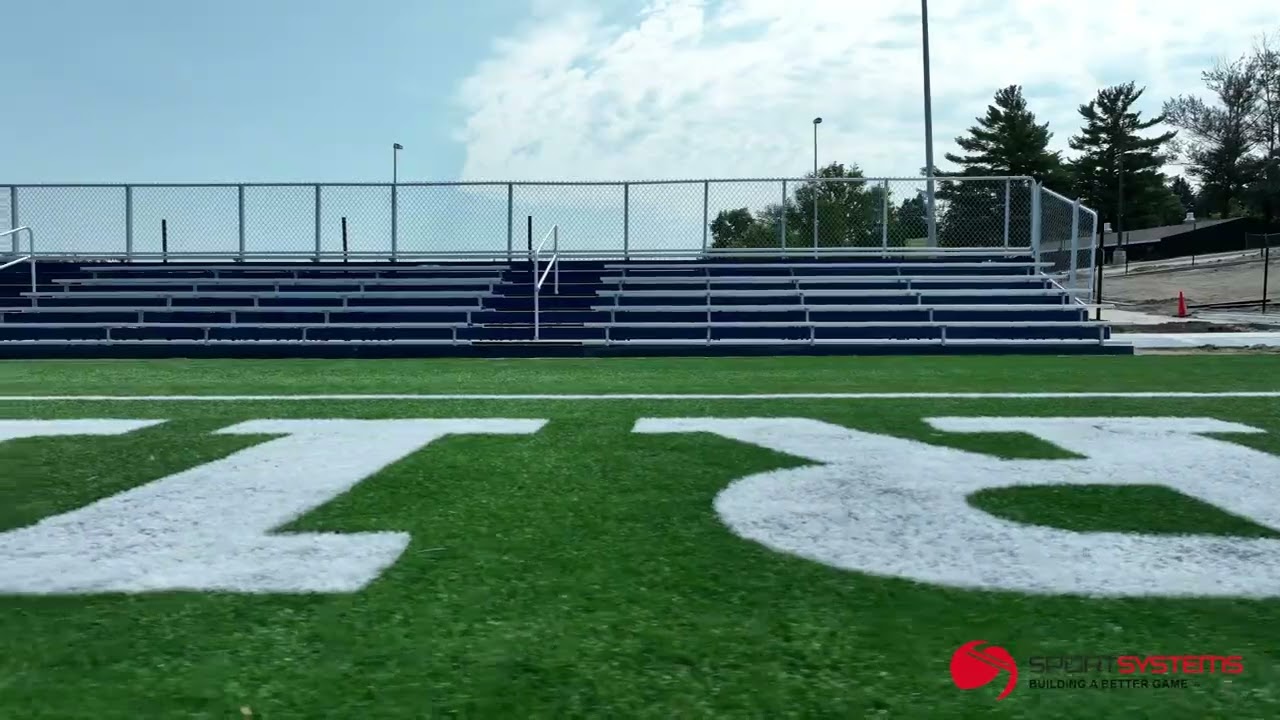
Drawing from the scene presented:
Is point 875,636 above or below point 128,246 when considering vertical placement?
below

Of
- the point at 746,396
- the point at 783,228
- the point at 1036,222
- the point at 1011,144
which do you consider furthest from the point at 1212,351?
the point at 1011,144

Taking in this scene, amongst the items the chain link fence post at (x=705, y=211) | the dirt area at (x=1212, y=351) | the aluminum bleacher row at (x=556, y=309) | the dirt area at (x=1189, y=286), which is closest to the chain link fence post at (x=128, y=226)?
the aluminum bleacher row at (x=556, y=309)

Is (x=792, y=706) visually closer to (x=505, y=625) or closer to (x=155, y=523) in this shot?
(x=505, y=625)

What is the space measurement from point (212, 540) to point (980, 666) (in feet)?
7.36

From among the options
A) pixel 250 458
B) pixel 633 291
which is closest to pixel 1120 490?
pixel 250 458

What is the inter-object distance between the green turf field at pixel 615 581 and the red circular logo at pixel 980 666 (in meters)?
0.03

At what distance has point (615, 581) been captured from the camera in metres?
2.62

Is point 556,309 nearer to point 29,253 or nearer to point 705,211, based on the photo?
point 705,211

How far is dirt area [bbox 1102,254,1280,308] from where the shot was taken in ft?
111

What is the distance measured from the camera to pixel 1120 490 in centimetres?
375

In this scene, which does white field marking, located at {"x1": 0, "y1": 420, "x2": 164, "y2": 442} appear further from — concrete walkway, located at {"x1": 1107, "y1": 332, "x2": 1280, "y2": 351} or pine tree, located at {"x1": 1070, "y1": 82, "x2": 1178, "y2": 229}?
pine tree, located at {"x1": 1070, "y1": 82, "x2": 1178, "y2": 229}

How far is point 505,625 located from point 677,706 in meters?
0.58

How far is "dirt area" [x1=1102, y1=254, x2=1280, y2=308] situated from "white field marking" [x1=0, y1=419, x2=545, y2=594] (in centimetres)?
3004

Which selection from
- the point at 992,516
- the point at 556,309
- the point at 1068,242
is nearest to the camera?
the point at 992,516
